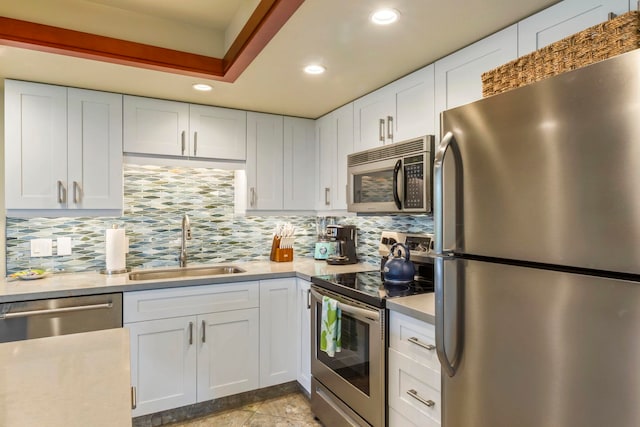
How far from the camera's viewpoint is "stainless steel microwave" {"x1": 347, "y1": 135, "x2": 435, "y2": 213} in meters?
2.01

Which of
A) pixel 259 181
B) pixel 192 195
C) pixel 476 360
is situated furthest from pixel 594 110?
pixel 192 195

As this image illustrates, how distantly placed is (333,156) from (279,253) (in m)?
0.96

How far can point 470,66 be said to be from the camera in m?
1.84

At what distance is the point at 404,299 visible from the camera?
5.74 ft

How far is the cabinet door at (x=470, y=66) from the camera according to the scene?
168cm

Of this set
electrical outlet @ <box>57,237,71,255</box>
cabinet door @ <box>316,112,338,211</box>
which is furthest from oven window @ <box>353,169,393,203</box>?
electrical outlet @ <box>57,237,71,255</box>

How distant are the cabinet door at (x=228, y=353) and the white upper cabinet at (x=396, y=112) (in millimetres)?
1485

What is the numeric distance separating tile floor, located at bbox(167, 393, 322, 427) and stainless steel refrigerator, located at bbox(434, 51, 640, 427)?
1.42 meters

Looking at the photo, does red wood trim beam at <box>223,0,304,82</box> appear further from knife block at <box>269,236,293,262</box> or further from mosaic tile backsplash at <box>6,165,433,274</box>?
knife block at <box>269,236,293,262</box>

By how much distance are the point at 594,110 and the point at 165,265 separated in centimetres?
286

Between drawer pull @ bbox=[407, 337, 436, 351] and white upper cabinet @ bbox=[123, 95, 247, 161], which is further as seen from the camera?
white upper cabinet @ bbox=[123, 95, 247, 161]

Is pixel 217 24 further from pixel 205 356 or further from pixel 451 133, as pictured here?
pixel 205 356

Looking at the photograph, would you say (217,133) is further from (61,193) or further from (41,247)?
(41,247)

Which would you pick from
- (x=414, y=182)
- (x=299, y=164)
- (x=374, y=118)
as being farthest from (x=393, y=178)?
(x=299, y=164)
